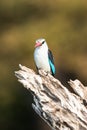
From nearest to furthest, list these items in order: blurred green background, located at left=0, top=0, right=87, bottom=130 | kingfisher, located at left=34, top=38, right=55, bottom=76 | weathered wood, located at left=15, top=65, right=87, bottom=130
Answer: weathered wood, located at left=15, top=65, right=87, bottom=130 < kingfisher, located at left=34, top=38, right=55, bottom=76 < blurred green background, located at left=0, top=0, right=87, bottom=130

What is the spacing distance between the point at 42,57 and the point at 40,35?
821 centimetres

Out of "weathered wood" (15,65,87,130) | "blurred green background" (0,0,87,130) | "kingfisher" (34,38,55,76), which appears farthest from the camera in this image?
"blurred green background" (0,0,87,130)

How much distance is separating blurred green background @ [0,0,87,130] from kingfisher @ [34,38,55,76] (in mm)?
7957

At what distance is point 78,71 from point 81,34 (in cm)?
82

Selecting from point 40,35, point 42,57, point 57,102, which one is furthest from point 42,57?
point 40,35

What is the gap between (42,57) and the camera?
35.0 feet

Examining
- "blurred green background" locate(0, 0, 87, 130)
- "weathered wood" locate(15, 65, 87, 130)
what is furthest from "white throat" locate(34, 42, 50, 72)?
"blurred green background" locate(0, 0, 87, 130)

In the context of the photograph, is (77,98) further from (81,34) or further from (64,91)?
(81,34)

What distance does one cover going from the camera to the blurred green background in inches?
752

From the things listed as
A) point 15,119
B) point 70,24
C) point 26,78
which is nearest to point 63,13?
point 70,24

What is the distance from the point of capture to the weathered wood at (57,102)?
28.7 ft

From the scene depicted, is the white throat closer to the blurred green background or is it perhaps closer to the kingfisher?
the kingfisher

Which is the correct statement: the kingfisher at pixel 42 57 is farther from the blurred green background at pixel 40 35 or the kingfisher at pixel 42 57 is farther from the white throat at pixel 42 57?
the blurred green background at pixel 40 35

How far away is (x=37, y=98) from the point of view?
9000 mm
